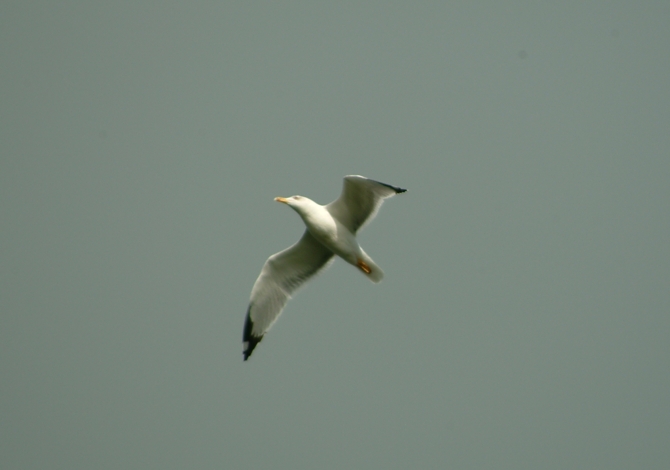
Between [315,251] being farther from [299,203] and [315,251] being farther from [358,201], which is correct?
[358,201]

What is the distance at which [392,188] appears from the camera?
27.4 feet

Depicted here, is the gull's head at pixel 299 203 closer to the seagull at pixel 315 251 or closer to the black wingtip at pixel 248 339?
the seagull at pixel 315 251

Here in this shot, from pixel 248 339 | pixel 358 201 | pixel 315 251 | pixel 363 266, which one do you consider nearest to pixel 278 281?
pixel 315 251

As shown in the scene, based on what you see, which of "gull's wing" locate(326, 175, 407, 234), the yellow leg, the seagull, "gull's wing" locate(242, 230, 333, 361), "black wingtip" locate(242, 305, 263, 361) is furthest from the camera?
"black wingtip" locate(242, 305, 263, 361)

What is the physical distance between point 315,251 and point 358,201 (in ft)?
3.92

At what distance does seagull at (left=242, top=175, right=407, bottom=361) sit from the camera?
8.71 meters

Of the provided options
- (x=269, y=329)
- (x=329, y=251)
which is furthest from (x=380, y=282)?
(x=269, y=329)

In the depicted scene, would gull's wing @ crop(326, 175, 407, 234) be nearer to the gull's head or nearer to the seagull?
the seagull

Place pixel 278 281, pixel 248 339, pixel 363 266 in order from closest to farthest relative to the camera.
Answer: pixel 363 266 → pixel 278 281 → pixel 248 339

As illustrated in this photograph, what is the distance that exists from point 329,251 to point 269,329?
1297mm

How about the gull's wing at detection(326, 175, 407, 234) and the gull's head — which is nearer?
the gull's wing at detection(326, 175, 407, 234)

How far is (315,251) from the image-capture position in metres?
9.66

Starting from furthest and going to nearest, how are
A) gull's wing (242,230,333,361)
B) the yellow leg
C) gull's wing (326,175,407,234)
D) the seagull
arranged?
1. gull's wing (242,230,333,361)
2. the yellow leg
3. the seagull
4. gull's wing (326,175,407,234)

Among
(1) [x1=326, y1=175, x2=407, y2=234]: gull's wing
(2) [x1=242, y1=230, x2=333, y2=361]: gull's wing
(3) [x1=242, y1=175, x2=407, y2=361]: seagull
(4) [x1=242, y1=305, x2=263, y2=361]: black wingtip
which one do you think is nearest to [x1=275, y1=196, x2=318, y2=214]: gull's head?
(3) [x1=242, y1=175, x2=407, y2=361]: seagull
